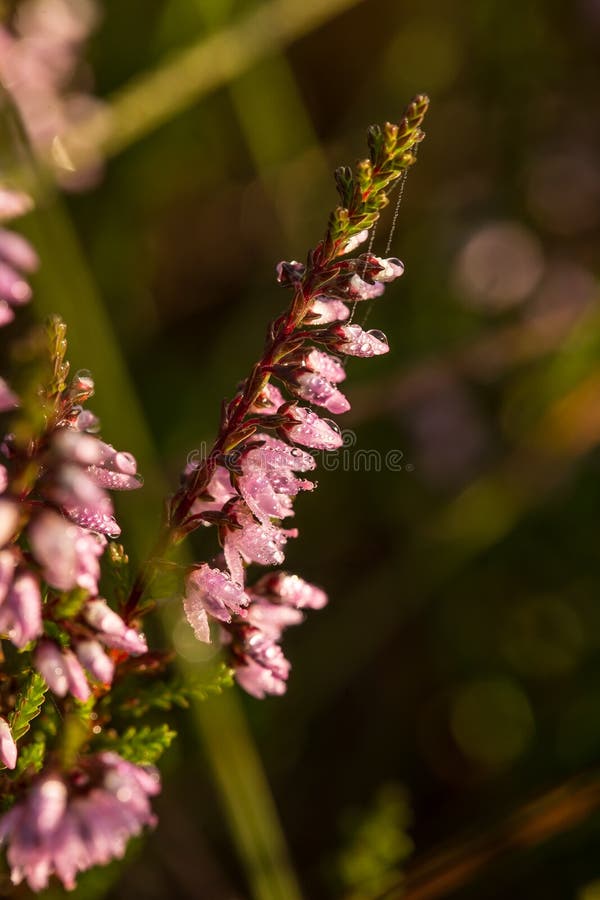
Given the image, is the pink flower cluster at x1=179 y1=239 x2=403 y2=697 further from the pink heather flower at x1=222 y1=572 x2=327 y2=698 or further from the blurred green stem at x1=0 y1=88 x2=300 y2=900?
the blurred green stem at x1=0 y1=88 x2=300 y2=900

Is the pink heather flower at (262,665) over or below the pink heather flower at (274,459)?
below

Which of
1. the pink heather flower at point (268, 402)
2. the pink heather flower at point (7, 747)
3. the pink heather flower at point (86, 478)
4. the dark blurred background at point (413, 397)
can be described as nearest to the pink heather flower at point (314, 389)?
the pink heather flower at point (268, 402)

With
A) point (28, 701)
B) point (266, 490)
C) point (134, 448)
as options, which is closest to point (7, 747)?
point (28, 701)

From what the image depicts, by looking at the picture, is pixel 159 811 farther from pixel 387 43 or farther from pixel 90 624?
pixel 387 43

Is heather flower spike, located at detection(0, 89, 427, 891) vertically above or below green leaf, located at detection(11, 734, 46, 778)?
above

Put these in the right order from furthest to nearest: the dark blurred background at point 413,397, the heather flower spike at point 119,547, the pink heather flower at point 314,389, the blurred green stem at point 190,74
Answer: the blurred green stem at point 190,74 → the dark blurred background at point 413,397 → the pink heather flower at point 314,389 → the heather flower spike at point 119,547

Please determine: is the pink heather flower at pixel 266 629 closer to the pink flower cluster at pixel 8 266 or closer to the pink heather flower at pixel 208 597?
the pink heather flower at pixel 208 597

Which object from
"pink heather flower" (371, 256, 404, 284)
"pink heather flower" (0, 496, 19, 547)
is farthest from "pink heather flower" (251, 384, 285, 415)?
"pink heather flower" (0, 496, 19, 547)
